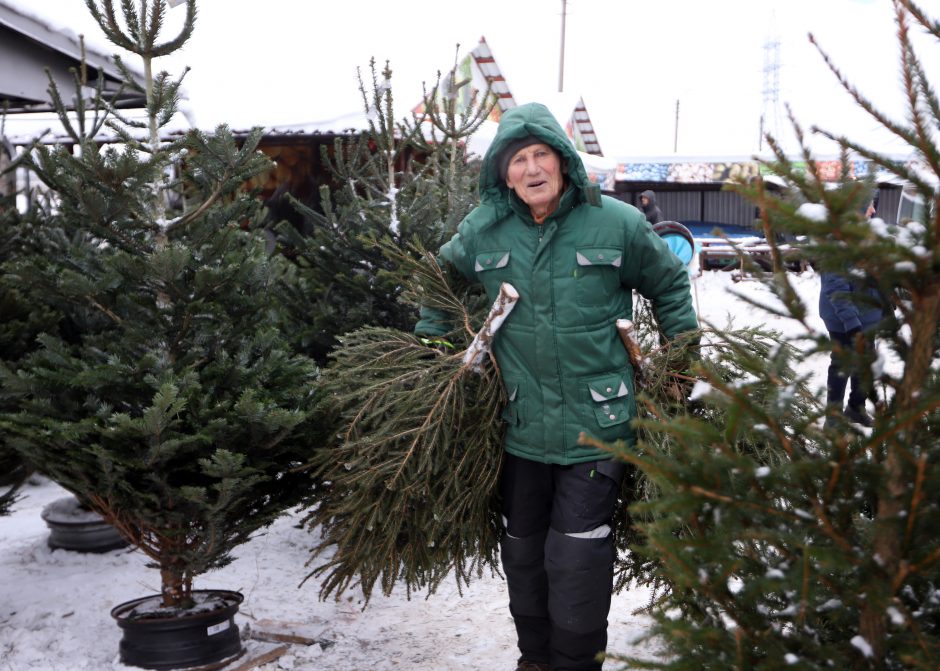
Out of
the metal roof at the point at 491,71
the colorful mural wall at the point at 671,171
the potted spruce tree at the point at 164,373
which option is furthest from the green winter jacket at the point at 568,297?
the colorful mural wall at the point at 671,171

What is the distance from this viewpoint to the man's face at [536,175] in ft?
10.8

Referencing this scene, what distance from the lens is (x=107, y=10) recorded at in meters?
3.50

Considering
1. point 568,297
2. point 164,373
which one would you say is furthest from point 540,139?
point 164,373

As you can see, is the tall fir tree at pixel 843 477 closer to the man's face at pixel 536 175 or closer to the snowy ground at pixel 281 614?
the man's face at pixel 536 175

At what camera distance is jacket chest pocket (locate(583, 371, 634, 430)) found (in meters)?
3.22

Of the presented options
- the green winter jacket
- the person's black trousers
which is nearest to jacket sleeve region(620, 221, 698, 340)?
the green winter jacket

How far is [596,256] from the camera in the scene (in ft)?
10.6

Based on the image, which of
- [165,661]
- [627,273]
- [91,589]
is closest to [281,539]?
[91,589]

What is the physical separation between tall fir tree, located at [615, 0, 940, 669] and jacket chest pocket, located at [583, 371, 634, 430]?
1.49 m

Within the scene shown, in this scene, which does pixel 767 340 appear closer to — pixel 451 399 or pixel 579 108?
pixel 451 399

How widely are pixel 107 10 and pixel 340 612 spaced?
9.30 feet

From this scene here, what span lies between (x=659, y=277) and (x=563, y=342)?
0.45 meters

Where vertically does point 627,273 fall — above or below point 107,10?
below

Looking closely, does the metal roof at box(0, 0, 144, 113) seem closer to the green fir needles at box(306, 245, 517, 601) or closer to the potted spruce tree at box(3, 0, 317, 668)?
the potted spruce tree at box(3, 0, 317, 668)
